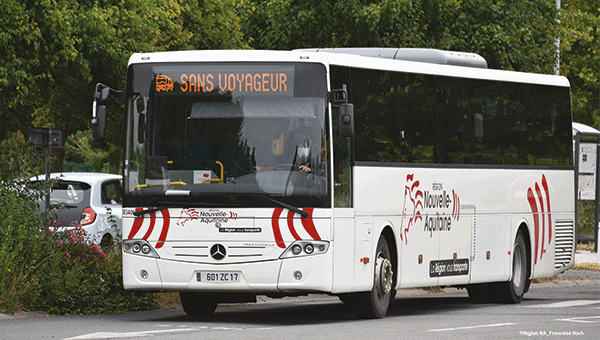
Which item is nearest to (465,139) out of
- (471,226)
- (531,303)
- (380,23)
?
(471,226)

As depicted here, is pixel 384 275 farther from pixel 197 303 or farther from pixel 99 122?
pixel 99 122

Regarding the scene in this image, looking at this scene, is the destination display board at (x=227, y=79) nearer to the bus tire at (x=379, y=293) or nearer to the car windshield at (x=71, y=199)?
the bus tire at (x=379, y=293)

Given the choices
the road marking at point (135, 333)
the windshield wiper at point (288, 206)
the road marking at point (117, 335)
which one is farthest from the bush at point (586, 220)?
the road marking at point (117, 335)

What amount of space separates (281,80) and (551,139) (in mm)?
7498

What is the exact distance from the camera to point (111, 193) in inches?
856

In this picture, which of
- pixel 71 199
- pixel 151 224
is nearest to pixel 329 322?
pixel 151 224

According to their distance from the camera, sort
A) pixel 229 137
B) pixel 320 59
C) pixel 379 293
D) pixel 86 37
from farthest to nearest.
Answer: pixel 86 37
pixel 379 293
pixel 320 59
pixel 229 137

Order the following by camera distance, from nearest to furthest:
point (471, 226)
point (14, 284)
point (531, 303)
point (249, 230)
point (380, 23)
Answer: point (249, 230)
point (14, 284)
point (471, 226)
point (531, 303)
point (380, 23)

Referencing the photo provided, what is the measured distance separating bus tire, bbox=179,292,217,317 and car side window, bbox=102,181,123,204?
696cm

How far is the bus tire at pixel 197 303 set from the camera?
14367 mm

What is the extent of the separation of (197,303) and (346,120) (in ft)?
10.6

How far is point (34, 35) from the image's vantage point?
20141 mm

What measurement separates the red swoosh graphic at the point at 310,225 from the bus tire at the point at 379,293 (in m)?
1.40

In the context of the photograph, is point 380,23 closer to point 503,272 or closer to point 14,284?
point 503,272
